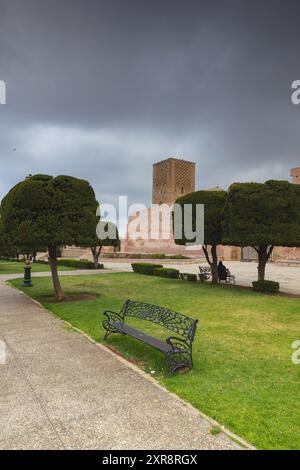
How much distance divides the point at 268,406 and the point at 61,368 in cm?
318

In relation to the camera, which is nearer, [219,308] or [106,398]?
[106,398]

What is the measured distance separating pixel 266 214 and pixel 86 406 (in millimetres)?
12219

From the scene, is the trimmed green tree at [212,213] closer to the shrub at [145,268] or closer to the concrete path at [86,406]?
the shrub at [145,268]

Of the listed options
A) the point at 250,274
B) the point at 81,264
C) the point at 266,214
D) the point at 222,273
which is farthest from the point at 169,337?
the point at 81,264

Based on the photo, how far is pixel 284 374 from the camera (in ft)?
17.3

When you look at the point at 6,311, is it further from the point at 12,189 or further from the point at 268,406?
the point at 268,406

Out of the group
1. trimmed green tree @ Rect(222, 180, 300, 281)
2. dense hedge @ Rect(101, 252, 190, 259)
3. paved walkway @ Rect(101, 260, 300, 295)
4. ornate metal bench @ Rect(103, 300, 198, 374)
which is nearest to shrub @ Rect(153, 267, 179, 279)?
paved walkway @ Rect(101, 260, 300, 295)

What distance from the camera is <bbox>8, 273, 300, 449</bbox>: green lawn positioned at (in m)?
3.83

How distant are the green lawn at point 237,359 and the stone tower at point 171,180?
2665 inches

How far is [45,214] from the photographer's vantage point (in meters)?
11.2

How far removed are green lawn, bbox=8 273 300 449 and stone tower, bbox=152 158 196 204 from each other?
6769 centimetres

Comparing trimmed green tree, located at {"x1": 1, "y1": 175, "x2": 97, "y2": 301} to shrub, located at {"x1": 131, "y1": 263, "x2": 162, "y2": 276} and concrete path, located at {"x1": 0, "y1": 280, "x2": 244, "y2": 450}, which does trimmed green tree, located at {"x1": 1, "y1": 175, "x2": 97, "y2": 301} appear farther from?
shrub, located at {"x1": 131, "y1": 263, "x2": 162, "y2": 276}
